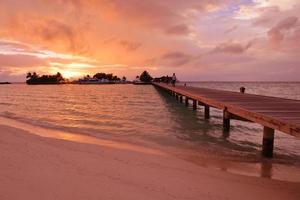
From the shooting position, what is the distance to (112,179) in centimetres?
555

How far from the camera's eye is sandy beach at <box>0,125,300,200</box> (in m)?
4.79

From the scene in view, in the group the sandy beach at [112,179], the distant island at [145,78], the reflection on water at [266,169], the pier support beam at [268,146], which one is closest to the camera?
the sandy beach at [112,179]

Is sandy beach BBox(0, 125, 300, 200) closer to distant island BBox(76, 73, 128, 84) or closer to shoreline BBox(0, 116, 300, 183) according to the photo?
shoreline BBox(0, 116, 300, 183)

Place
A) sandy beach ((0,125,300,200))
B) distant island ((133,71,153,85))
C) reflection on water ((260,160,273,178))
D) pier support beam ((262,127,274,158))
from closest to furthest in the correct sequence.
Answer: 1. sandy beach ((0,125,300,200))
2. reflection on water ((260,160,273,178))
3. pier support beam ((262,127,274,158))
4. distant island ((133,71,153,85))

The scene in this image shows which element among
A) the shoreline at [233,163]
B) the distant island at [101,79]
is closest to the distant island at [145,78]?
the distant island at [101,79]

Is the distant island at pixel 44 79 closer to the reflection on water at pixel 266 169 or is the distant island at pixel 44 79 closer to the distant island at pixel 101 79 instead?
the distant island at pixel 101 79

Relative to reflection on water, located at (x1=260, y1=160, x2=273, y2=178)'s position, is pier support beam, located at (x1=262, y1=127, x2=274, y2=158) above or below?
above

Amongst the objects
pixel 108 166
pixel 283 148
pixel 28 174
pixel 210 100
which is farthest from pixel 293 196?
pixel 210 100

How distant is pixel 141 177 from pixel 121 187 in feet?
2.69

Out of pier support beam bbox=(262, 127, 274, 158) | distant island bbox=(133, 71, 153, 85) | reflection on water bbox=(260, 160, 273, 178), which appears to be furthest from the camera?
distant island bbox=(133, 71, 153, 85)

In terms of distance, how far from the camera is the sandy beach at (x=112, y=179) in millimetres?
4793

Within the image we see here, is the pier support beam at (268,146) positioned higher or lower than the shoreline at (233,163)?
higher

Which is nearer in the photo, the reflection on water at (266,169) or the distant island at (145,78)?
the reflection on water at (266,169)

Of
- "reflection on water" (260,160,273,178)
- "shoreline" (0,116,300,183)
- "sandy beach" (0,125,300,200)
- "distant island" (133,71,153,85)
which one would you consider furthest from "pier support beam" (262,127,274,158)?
"distant island" (133,71,153,85)
